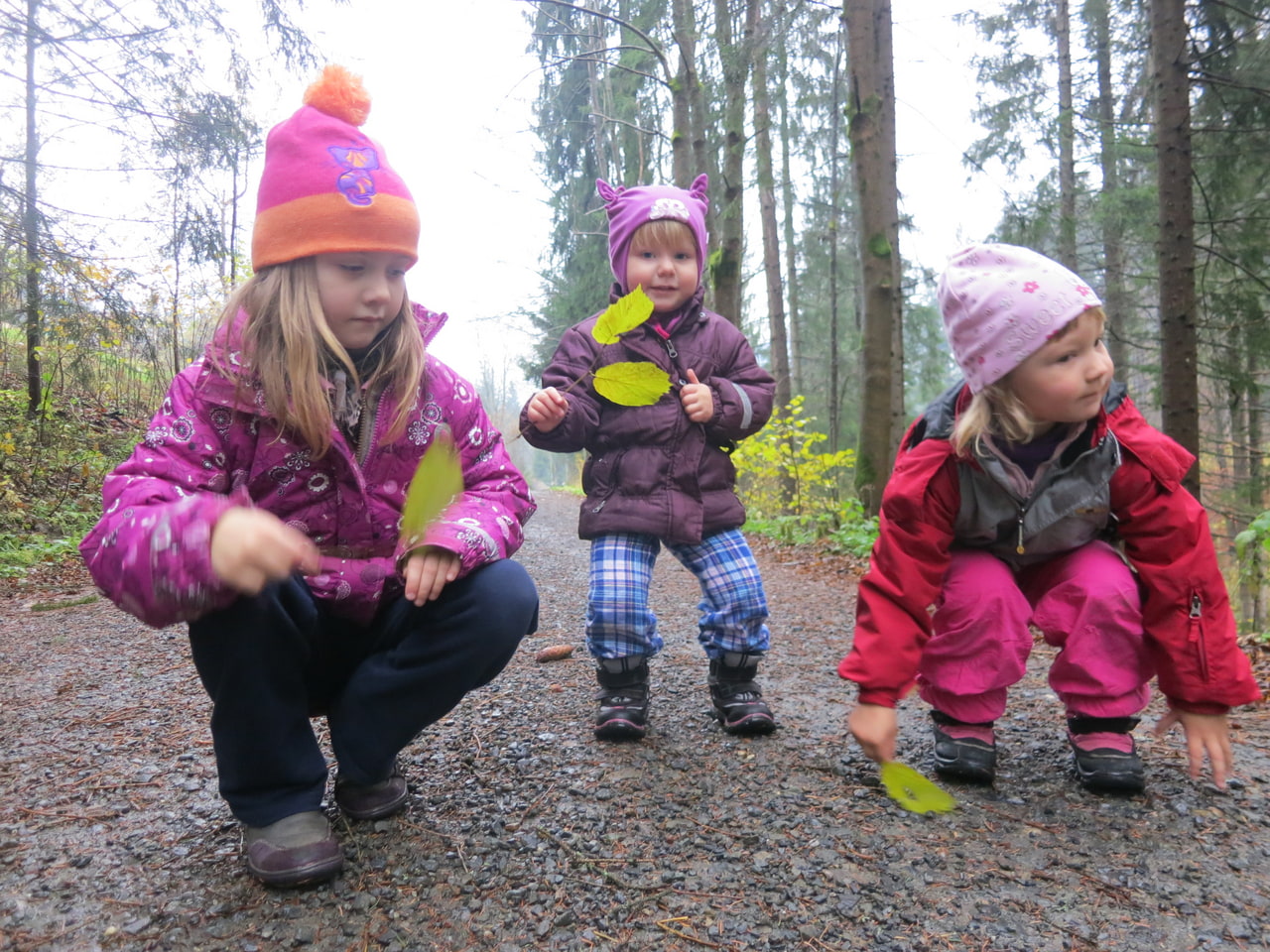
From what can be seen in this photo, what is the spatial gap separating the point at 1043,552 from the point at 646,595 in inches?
40.7

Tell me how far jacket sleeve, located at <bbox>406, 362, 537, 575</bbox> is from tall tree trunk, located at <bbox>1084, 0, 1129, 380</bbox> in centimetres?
1062

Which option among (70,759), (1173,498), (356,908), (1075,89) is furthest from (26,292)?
(1075,89)

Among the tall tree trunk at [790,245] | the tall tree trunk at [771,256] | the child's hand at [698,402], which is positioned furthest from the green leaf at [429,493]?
the tall tree trunk at [790,245]

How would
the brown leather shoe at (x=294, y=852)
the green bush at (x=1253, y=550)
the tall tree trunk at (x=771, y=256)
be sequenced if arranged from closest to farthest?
the brown leather shoe at (x=294, y=852) → the green bush at (x=1253, y=550) → the tall tree trunk at (x=771, y=256)

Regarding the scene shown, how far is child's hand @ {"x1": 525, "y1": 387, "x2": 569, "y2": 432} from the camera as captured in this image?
2.10m

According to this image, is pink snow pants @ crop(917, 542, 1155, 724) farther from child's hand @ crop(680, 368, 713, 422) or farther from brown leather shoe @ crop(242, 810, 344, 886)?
brown leather shoe @ crop(242, 810, 344, 886)

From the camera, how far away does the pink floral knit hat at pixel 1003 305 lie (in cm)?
166

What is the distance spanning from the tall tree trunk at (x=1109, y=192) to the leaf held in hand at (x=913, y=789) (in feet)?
34.3

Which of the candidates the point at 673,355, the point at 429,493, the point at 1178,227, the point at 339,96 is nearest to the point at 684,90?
the point at 1178,227

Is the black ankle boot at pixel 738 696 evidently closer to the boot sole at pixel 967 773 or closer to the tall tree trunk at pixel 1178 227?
the boot sole at pixel 967 773

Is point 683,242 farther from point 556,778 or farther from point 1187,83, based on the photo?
point 1187,83

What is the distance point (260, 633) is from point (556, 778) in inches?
32.8

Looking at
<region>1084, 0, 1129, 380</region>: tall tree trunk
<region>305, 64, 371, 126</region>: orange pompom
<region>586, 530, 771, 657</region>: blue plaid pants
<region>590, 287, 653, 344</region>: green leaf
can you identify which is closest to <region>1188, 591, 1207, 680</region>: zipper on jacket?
<region>586, 530, 771, 657</region>: blue plaid pants

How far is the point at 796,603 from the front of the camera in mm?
4848
